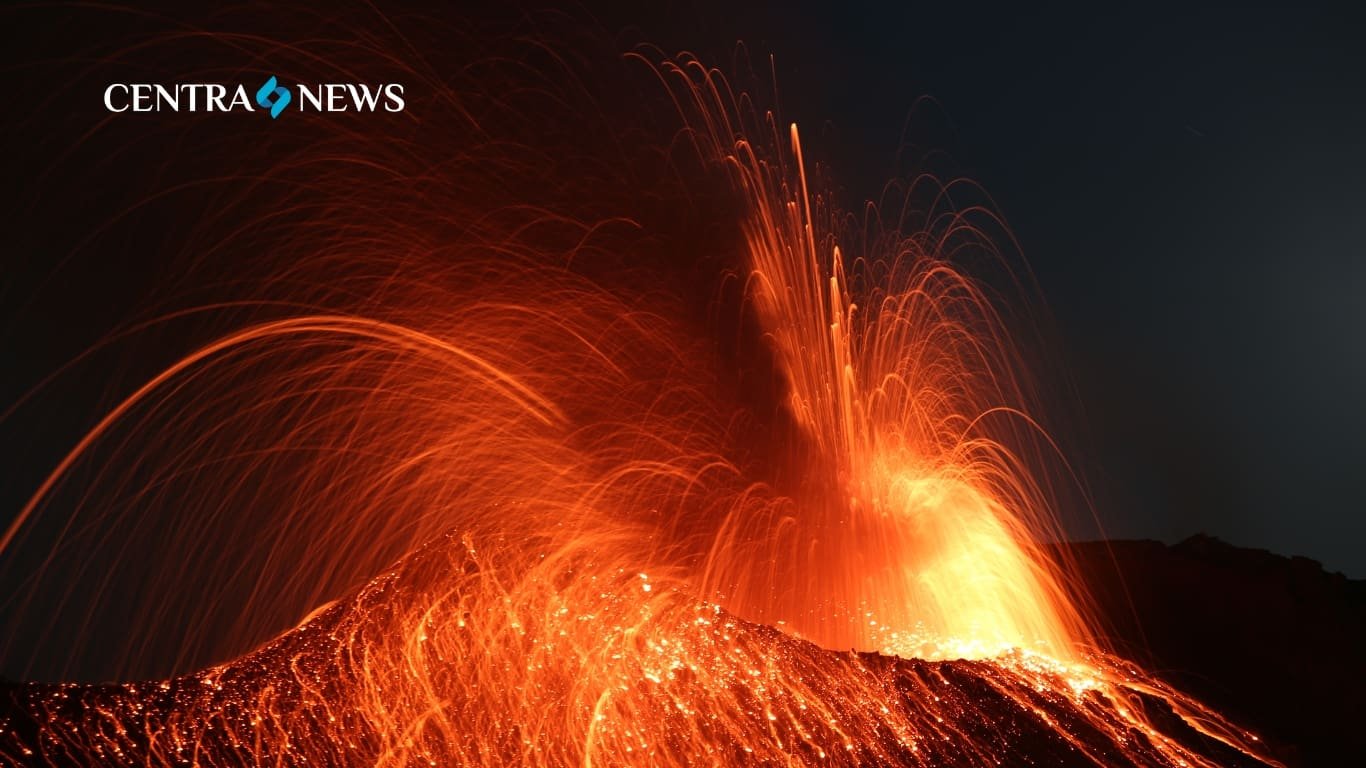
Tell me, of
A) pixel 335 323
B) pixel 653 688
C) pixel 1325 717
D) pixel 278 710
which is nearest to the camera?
pixel 278 710

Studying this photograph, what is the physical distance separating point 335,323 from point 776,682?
29.8 ft

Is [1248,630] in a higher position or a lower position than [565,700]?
lower

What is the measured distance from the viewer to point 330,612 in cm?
1539

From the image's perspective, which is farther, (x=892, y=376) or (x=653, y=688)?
(x=892, y=376)

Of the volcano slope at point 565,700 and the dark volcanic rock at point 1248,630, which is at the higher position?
the volcano slope at point 565,700

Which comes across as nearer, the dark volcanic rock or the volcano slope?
the volcano slope

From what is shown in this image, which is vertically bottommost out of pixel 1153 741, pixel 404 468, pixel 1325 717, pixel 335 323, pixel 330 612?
pixel 1325 717

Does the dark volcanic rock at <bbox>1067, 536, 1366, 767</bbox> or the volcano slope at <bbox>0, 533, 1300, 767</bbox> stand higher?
the volcano slope at <bbox>0, 533, 1300, 767</bbox>

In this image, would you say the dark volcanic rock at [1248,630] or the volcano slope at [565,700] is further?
the dark volcanic rock at [1248,630]

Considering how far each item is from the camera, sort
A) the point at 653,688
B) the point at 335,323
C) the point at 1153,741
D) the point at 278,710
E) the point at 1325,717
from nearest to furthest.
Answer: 1. the point at 278,710
2. the point at 653,688
3. the point at 1153,741
4. the point at 335,323
5. the point at 1325,717

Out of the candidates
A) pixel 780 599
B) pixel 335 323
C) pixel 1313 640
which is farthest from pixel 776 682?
pixel 1313 640

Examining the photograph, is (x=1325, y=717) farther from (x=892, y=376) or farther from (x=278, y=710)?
(x=278, y=710)

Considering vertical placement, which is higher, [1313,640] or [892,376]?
[892,376]

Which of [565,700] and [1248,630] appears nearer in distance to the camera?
[565,700]
